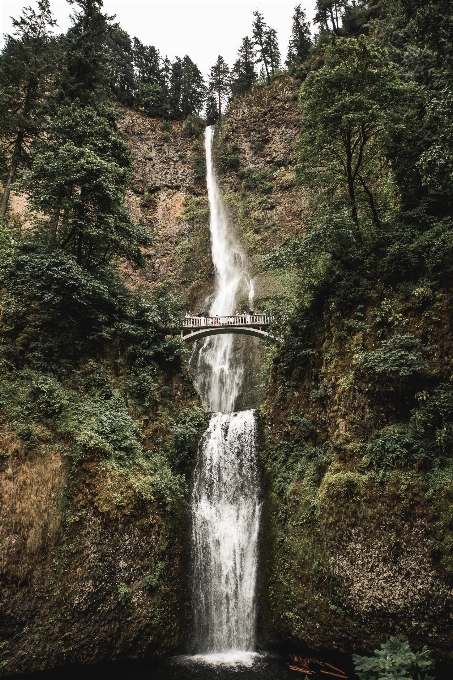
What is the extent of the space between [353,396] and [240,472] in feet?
19.6

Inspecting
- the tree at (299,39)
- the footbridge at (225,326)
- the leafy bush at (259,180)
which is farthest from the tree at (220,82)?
the footbridge at (225,326)

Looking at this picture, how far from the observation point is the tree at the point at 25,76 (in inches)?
834

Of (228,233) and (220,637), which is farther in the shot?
(228,233)

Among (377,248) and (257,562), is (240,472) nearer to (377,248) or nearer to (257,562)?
(257,562)

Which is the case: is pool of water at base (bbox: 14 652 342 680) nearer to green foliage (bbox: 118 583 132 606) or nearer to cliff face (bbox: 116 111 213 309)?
green foliage (bbox: 118 583 132 606)

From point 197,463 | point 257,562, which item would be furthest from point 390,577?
point 197,463

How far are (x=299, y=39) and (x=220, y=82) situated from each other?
10.5m


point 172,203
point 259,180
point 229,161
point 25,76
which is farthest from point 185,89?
point 25,76

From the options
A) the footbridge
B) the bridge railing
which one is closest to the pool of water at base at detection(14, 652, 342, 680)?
the footbridge

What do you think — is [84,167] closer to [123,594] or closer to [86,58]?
[86,58]

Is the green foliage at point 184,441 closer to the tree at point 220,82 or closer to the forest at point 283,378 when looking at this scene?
the forest at point 283,378

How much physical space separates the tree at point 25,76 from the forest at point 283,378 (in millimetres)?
105

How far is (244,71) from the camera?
156 ft

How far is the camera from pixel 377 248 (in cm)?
1520
